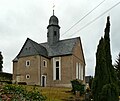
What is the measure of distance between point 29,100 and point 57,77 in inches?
1629

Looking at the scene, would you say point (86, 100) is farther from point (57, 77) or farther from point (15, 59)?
point (15, 59)

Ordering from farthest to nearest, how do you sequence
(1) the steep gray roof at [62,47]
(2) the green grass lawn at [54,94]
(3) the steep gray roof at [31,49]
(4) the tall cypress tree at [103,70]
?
1. (1) the steep gray roof at [62,47]
2. (3) the steep gray roof at [31,49]
3. (2) the green grass lawn at [54,94]
4. (4) the tall cypress tree at [103,70]

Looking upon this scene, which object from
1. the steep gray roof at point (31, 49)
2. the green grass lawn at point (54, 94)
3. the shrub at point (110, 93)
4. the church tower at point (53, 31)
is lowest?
the green grass lawn at point (54, 94)

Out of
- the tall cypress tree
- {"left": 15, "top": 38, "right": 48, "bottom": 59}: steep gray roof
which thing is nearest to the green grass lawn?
the tall cypress tree

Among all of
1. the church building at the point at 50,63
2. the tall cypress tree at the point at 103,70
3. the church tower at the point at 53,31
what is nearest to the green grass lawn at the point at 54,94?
the tall cypress tree at the point at 103,70

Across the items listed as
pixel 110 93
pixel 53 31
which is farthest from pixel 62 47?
pixel 110 93

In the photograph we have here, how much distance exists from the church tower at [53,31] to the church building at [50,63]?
5.07ft

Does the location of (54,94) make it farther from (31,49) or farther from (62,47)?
(62,47)

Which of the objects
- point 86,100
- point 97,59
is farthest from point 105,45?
point 86,100

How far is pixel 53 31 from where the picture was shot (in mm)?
59125

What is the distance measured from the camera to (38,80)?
169 feet

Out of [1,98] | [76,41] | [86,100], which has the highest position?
[76,41]

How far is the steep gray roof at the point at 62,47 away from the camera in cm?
5375

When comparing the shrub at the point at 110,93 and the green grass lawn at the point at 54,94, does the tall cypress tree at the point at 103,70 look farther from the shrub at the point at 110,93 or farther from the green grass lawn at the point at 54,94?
the green grass lawn at the point at 54,94
